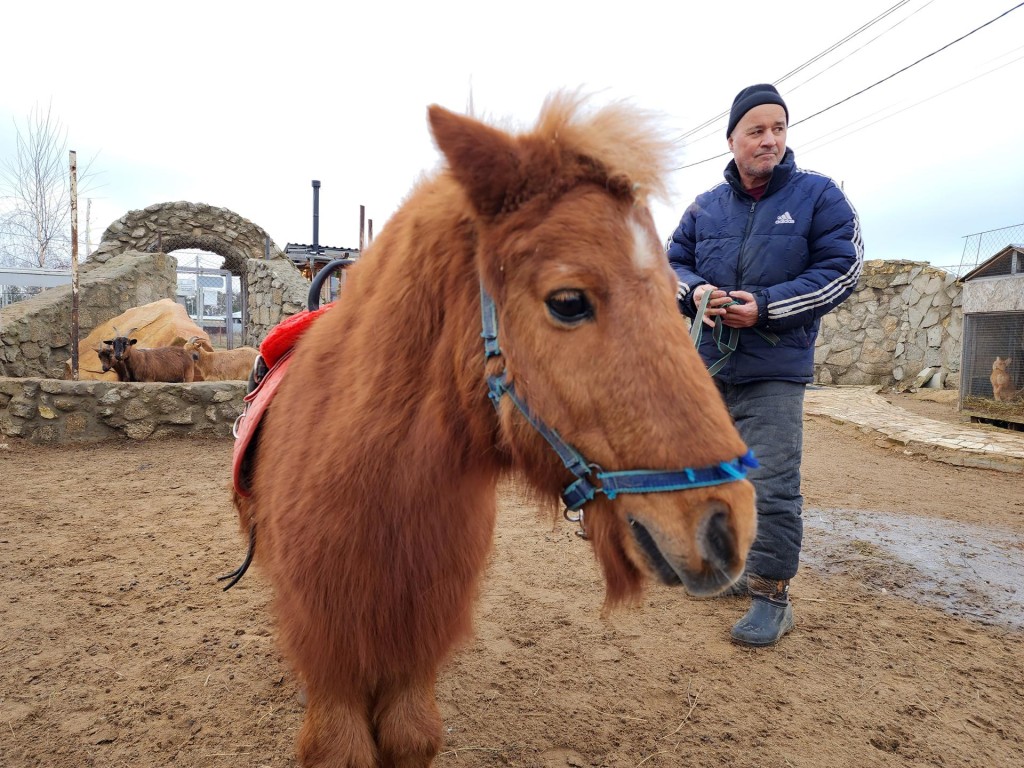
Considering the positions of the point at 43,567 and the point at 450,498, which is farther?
the point at 43,567

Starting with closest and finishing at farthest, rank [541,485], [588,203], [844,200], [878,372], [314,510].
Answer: [588,203]
[541,485]
[314,510]
[844,200]
[878,372]

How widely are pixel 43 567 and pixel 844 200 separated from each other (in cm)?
530

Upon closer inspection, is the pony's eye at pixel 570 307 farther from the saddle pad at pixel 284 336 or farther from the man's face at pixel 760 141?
the man's face at pixel 760 141

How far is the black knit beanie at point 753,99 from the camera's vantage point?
288 centimetres

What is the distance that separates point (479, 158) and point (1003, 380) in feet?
38.5

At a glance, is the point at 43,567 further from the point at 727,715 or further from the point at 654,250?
the point at 654,250

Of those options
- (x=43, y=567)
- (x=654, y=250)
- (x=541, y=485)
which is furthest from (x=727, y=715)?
→ (x=43, y=567)

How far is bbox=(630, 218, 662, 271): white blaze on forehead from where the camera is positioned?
52.1 inches

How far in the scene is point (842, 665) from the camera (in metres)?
2.96

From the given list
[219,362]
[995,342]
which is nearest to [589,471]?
[219,362]

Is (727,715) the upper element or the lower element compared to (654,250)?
lower

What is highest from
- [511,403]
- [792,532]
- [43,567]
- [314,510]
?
[511,403]

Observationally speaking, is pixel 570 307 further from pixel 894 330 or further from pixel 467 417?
pixel 894 330

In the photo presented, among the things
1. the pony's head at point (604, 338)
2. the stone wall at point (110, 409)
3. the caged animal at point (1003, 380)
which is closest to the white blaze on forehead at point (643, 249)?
the pony's head at point (604, 338)
